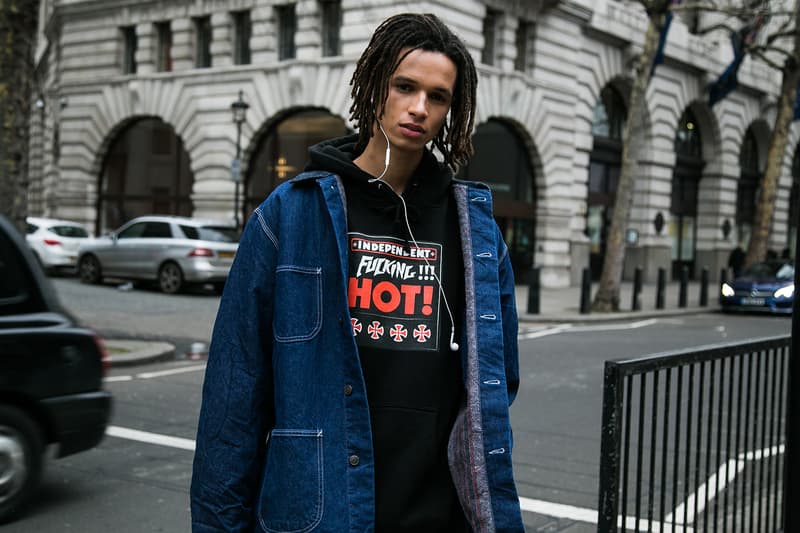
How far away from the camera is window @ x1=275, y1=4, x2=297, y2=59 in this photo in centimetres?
2555

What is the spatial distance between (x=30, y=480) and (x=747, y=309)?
63.4ft

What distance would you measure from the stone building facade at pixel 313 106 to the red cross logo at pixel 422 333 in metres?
21.2

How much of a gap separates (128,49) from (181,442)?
25.4 metres

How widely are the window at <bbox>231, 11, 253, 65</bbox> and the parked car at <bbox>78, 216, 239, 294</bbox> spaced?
26.6 feet

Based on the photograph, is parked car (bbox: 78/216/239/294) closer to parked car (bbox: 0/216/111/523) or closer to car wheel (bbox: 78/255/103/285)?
car wheel (bbox: 78/255/103/285)

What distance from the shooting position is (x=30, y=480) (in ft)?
16.5

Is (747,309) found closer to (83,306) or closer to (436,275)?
(83,306)

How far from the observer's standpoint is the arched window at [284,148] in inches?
998

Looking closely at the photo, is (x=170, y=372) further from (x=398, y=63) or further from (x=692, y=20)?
(x=692, y=20)

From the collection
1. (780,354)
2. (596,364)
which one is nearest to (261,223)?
(780,354)

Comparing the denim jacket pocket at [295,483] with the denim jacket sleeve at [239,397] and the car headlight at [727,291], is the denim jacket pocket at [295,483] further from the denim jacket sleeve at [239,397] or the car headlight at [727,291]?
the car headlight at [727,291]

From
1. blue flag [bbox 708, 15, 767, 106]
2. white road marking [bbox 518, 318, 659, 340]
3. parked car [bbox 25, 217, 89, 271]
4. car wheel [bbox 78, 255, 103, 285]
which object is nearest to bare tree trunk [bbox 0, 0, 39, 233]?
white road marking [bbox 518, 318, 659, 340]

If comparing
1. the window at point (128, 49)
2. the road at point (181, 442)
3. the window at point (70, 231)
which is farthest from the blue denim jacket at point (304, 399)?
the window at point (128, 49)

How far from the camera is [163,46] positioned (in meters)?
28.8
